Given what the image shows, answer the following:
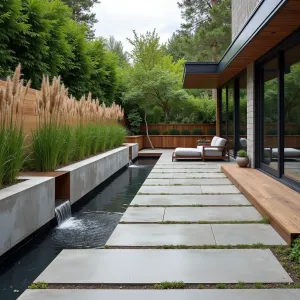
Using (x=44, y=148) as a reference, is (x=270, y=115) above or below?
above

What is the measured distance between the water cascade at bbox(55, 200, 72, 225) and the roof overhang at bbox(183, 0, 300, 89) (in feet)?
11.4

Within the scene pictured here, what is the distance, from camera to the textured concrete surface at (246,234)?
347cm

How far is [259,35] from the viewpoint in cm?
555

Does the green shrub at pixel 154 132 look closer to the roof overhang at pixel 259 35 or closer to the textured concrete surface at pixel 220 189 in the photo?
the roof overhang at pixel 259 35

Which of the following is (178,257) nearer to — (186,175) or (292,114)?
(292,114)

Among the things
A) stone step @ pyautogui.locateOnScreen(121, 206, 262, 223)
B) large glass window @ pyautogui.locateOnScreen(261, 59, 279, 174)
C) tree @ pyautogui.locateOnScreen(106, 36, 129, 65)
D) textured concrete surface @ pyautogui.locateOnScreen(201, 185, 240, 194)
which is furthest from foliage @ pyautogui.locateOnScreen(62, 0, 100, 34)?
stone step @ pyautogui.locateOnScreen(121, 206, 262, 223)

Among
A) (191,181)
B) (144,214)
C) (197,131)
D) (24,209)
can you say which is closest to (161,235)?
(144,214)

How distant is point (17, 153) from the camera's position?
171 inches

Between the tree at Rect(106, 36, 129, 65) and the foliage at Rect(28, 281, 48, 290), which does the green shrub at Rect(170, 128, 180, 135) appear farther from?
the tree at Rect(106, 36, 129, 65)

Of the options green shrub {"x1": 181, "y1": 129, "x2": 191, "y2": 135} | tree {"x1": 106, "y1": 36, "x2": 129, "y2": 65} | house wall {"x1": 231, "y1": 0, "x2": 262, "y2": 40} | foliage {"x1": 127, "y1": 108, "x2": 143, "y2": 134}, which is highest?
tree {"x1": 106, "y1": 36, "x2": 129, "y2": 65}

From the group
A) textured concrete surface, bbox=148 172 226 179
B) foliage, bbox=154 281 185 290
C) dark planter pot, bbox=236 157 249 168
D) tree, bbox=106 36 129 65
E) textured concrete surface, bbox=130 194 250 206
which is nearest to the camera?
foliage, bbox=154 281 185 290

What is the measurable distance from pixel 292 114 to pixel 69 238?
3.60 meters

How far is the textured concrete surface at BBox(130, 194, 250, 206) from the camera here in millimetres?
5246

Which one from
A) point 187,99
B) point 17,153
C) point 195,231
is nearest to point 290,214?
point 195,231
